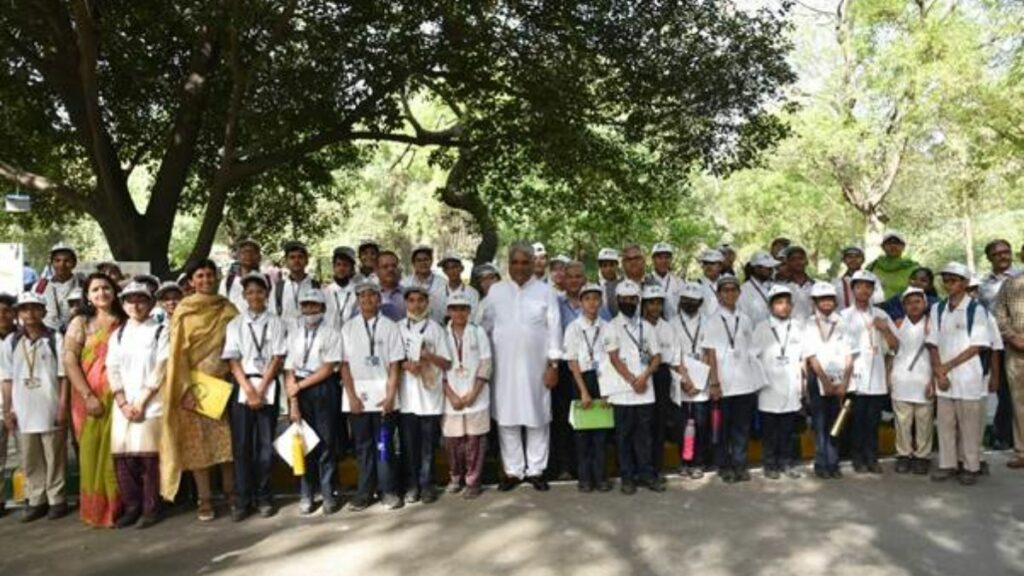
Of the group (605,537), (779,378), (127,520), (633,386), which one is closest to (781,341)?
(779,378)

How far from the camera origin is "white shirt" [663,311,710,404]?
6.73m

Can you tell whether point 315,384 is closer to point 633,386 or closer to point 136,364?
point 136,364

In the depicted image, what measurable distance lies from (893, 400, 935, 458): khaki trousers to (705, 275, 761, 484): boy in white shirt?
121 centimetres

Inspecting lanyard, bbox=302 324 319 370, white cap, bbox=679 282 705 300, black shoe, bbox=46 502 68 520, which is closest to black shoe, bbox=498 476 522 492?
lanyard, bbox=302 324 319 370

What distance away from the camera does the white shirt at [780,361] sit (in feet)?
22.2

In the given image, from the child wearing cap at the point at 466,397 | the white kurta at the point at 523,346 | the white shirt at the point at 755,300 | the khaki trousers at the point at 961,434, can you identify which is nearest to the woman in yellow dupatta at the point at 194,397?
the child wearing cap at the point at 466,397

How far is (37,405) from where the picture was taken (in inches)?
241

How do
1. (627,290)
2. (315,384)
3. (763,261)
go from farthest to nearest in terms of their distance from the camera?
(763,261)
(627,290)
(315,384)

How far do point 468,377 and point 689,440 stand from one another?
6.17 feet

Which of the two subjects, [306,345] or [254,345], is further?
[306,345]

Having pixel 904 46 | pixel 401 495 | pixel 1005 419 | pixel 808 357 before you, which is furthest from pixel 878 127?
pixel 401 495

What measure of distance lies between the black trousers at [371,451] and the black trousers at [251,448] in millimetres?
625

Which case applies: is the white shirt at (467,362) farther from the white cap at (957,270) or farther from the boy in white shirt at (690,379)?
the white cap at (957,270)

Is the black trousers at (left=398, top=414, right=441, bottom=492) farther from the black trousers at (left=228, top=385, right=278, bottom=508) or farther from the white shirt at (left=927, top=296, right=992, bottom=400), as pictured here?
the white shirt at (left=927, top=296, right=992, bottom=400)
